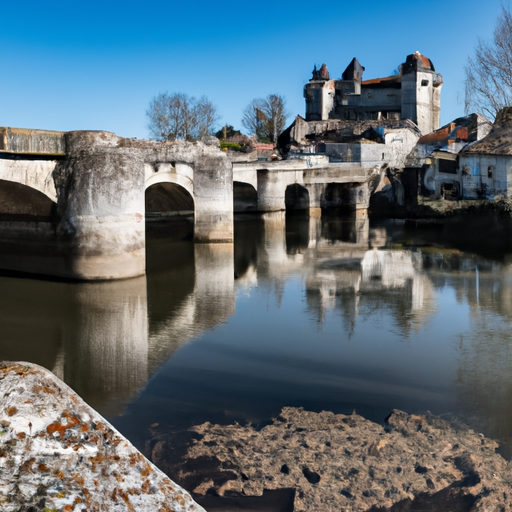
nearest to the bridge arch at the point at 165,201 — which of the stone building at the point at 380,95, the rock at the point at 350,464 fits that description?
the rock at the point at 350,464

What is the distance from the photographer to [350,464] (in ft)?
20.9

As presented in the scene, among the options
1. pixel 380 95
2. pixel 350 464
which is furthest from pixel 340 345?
pixel 380 95

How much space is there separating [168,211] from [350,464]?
27.9 meters

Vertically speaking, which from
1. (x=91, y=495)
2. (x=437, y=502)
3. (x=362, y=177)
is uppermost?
(x=362, y=177)

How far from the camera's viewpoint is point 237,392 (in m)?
8.50

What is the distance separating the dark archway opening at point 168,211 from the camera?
29641 millimetres

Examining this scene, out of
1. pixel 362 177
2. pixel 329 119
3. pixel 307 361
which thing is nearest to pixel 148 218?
pixel 362 177

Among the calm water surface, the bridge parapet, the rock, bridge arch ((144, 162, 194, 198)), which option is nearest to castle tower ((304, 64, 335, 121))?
bridge arch ((144, 162, 194, 198))

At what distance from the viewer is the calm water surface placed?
8188mm

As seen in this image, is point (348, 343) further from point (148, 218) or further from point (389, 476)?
point (148, 218)

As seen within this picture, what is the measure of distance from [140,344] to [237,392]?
3.41m

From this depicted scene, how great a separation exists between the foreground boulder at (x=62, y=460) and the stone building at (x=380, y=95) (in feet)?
208

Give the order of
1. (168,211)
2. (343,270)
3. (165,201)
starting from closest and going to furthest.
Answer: (343,270)
(165,201)
(168,211)

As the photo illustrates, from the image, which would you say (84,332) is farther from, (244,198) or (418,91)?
(418,91)
